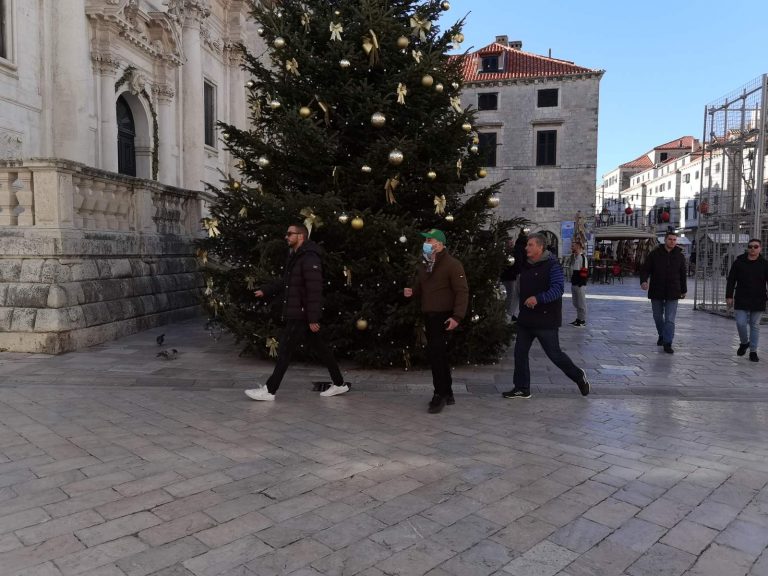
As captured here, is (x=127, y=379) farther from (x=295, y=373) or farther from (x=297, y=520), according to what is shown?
(x=297, y=520)

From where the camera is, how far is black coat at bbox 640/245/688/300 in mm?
9117

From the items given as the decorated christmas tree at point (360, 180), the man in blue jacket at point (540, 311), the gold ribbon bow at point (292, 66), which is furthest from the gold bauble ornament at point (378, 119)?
the man in blue jacket at point (540, 311)

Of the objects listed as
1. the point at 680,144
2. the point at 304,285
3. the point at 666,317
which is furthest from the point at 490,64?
the point at 680,144

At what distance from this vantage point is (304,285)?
6047 millimetres

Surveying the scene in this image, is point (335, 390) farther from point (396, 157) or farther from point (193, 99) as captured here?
point (193, 99)

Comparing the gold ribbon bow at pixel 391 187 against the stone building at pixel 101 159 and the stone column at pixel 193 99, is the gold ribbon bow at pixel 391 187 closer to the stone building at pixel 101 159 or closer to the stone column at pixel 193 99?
the stone building at pixel 101 159

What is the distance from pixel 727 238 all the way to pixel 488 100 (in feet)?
92.8

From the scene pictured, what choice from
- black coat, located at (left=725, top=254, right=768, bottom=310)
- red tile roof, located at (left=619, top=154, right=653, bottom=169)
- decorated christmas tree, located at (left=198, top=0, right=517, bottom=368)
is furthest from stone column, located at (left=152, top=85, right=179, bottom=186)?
red tile roof, located at (left=619, top=154, right=653, bottom=169)

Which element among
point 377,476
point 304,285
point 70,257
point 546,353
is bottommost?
point 377,476

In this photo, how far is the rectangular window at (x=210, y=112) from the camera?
21.0 meters

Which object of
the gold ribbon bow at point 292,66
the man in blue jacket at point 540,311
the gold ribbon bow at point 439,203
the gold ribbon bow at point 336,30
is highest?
the gold ribbon bow at point 336,30

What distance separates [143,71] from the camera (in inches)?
647

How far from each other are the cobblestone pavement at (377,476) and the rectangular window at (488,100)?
35.1m

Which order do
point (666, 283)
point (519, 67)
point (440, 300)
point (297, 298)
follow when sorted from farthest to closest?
point (519, 67) < point (666, 283) < point (297, 298) < point (440, 300)
